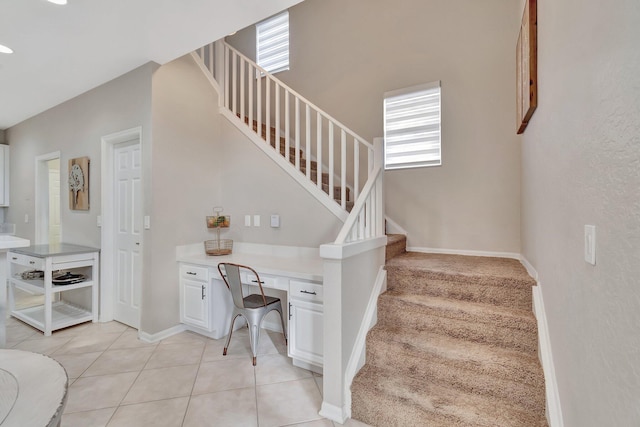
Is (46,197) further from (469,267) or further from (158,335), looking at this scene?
(469,267)

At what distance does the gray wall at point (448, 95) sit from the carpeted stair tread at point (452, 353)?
152 cm

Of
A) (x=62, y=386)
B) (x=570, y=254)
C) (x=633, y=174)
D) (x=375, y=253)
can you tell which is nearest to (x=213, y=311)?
(x=375, y=253)

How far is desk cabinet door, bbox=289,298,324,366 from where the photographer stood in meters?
2.30

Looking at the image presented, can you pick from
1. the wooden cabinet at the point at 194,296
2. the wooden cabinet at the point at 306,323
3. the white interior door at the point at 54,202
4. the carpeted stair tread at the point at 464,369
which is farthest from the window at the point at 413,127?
the white interior door at the point at 54,202

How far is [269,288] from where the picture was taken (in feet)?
10.2

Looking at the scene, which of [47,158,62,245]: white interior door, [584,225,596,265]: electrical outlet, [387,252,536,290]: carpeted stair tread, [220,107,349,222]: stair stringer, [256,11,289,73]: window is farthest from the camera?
[47,158,62,245]: white interior door

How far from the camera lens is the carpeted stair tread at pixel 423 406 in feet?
5.22

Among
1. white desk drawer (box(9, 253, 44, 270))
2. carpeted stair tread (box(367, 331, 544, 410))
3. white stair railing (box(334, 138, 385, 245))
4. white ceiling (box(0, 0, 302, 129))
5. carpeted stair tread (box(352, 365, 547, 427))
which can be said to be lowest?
carpeted stair tread (box(352, 365, 547, 427))

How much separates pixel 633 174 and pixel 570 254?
0.62 meters

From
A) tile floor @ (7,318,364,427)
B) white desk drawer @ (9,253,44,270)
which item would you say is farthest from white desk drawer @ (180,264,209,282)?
white desk drawer @ (9,253,44,270)

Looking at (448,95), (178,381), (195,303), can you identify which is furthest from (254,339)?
(448,95)

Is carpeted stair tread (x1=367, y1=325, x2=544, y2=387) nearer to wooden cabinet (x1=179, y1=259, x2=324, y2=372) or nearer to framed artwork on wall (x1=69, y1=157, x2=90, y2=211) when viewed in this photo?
wooden cabinet (x1=179, y1=259, x2=324, y2=372)

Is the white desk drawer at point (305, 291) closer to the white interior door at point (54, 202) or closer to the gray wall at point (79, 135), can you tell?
the gray wall at point (79, 135)

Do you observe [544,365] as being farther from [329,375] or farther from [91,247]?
[91,247]
